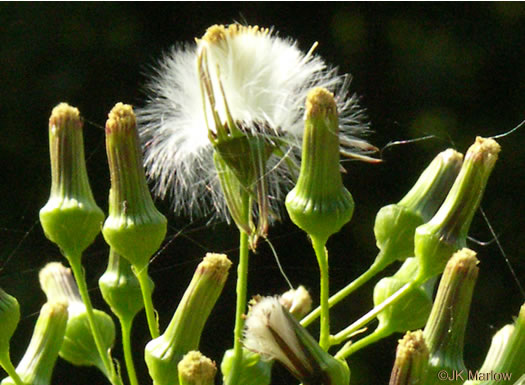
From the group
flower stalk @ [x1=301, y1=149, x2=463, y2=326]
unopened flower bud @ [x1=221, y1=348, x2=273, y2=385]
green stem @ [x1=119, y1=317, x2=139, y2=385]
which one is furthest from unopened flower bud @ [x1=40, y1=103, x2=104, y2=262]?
flower stalk @ [x1=301, y1=149, x2=463, y2=326]

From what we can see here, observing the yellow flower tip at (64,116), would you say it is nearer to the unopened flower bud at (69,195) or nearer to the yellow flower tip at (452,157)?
the unopened flower bud at (69,195)

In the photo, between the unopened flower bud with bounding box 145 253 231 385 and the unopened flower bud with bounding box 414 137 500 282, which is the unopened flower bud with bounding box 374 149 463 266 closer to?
the unopened flower bud with bounding box 414 137 500 282

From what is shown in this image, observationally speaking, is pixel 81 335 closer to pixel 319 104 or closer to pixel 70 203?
pixel 70 203

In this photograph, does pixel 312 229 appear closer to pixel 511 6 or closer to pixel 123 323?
pixel 123 323

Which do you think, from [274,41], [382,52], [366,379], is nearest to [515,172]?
[382,52]

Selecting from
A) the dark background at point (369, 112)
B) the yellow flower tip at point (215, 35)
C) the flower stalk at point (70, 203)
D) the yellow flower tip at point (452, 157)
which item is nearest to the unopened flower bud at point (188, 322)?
the flower stalk at point (70, 203)

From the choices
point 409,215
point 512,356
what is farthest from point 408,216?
point 512,356
